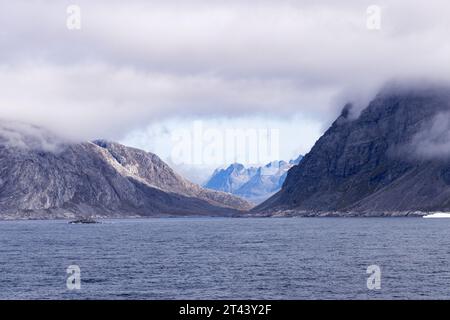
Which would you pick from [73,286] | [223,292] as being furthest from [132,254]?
[223,292]

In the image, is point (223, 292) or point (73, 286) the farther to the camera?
point (73, 286)
